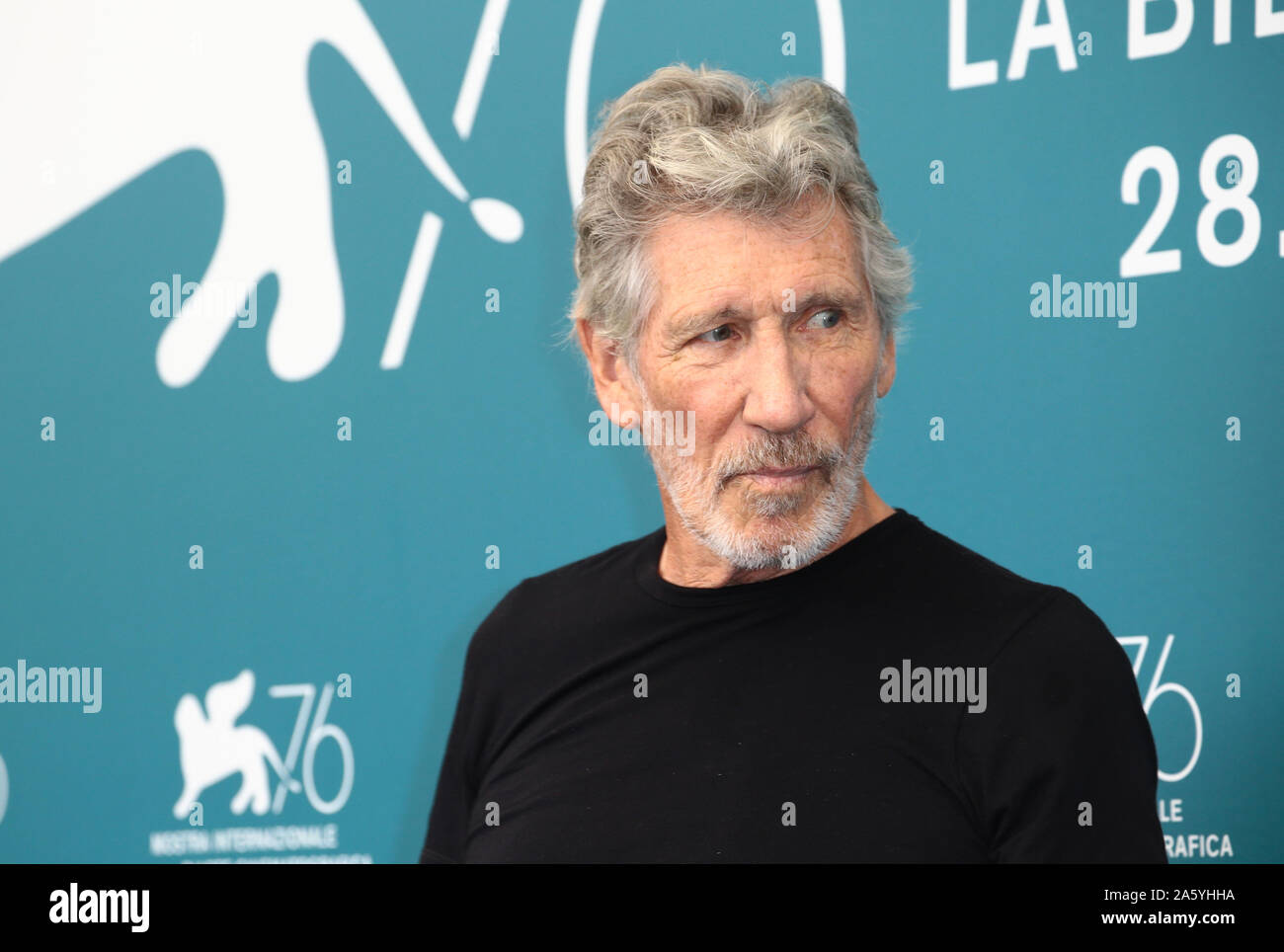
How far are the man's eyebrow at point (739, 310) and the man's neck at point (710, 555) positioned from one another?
0.22 m

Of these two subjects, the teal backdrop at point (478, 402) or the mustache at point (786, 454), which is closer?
the mustache at point (786, 454)

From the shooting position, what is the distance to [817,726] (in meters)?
1.40

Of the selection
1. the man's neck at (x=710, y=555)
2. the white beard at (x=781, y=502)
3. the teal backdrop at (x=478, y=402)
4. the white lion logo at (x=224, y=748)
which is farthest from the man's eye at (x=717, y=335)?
the white lion logo at (x=224, y=748)

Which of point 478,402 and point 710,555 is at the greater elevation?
point 478,402

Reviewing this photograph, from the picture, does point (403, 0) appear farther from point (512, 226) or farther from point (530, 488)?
point (530, 488)

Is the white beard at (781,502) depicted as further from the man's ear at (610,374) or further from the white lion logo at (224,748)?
the white lion logo at (224,748)

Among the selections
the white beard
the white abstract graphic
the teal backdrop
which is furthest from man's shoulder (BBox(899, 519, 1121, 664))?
the white abstract graphic

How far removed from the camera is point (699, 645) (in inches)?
59.0

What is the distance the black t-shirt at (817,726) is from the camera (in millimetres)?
1270

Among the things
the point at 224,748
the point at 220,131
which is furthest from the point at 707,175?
the point at 224,748

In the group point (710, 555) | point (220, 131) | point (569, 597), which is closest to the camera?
point (710, 555)

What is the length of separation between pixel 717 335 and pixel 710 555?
0.93ft

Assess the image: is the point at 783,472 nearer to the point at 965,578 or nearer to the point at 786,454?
the point at 786,454
